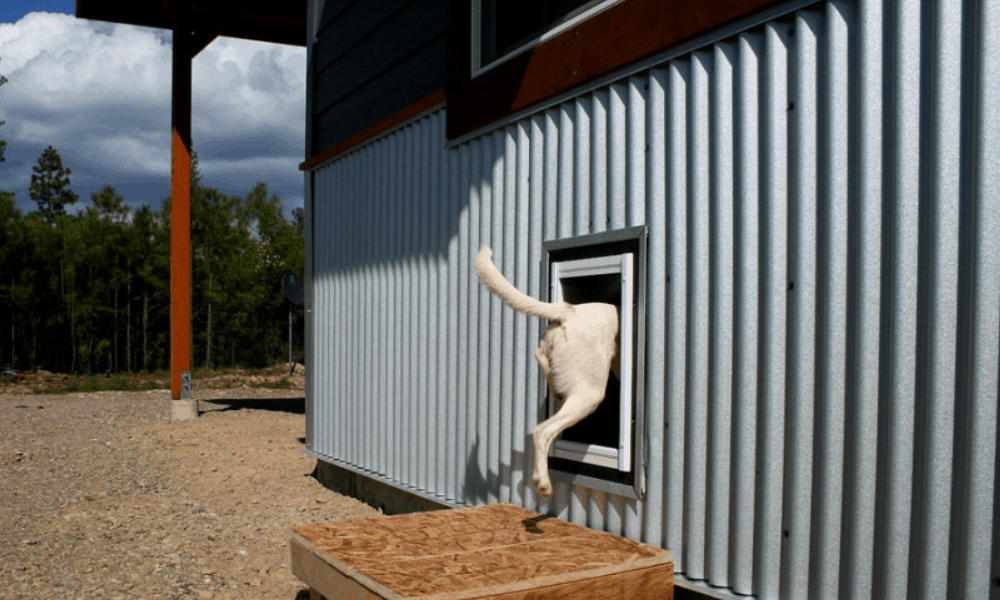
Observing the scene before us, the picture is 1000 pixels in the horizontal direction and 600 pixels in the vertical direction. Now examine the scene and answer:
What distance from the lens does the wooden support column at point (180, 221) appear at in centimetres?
1391

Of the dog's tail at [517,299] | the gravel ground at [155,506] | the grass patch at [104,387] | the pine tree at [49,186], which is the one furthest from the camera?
the pine tree at [49,186]

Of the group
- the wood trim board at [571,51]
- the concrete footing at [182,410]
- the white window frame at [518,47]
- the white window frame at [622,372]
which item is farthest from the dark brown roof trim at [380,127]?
the concrete footing at [182,410]

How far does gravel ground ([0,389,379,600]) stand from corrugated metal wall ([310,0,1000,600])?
2.28 m

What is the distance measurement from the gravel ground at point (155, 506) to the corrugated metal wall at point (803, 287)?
2279 millimetres

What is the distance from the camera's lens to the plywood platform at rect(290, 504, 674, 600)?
3312 millimetres

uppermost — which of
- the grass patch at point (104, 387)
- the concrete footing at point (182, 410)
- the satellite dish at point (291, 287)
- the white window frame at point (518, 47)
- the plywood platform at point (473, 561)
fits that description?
the white window frame at point (518, 47)

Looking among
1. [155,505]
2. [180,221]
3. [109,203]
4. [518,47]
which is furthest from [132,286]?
[518,47]

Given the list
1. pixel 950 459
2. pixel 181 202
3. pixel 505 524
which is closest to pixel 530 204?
pixel 505 524

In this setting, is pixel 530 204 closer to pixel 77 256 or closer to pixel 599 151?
pixel 599 151

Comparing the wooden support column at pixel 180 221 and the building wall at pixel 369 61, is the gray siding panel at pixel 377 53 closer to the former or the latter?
the building wall at pixel 369 61

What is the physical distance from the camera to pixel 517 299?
14.4ft

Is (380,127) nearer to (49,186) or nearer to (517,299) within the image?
(517,299)

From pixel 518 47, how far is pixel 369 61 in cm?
271

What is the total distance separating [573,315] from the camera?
4355 millimetres
